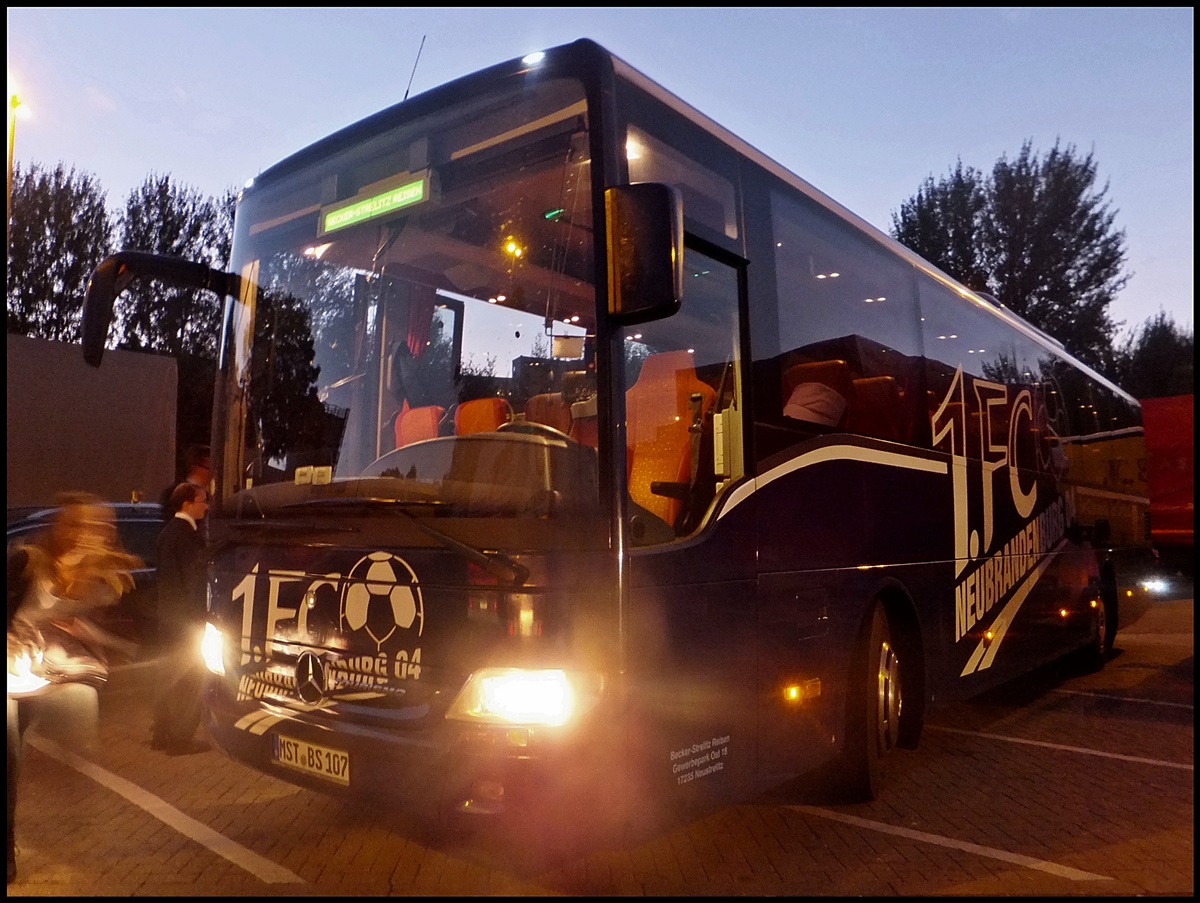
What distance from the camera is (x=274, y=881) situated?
4.12 metres

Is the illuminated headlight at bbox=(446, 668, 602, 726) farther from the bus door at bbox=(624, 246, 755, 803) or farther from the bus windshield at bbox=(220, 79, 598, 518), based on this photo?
the bus windshield at bbox=(220, 79, 598, 518)

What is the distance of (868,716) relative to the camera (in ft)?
17.7

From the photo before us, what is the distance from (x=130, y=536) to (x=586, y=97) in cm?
684

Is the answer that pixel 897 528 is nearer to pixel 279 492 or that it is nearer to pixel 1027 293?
pixel 279 492

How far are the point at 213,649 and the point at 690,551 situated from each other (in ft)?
8.24

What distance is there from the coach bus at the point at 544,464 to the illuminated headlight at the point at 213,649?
0.03m

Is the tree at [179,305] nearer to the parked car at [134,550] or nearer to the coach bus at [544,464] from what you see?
the parked car at [134,550]

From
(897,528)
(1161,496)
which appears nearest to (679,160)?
(897,528)

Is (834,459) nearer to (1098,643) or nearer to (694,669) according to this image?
(694,669)

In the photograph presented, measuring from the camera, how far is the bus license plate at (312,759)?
3.94 meters

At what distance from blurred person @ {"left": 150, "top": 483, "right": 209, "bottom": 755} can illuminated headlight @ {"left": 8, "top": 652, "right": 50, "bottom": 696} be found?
7.17 feet

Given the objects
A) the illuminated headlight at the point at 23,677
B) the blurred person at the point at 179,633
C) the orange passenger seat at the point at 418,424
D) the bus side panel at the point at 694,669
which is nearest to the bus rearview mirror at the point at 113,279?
the illuminated headlight at the point at 23,677

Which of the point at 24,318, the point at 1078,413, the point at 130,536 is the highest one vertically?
the point at 24,318

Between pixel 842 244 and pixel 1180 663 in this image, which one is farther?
pixel 1180 663
